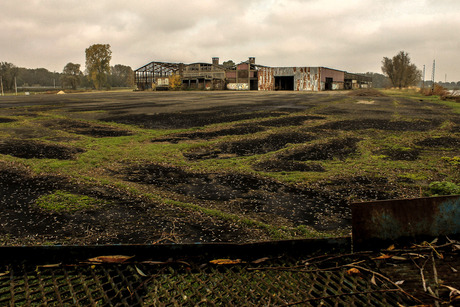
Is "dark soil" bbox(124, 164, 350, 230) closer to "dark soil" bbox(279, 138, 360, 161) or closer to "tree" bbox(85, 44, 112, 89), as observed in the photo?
"dark soil" bbox(279, 138, 360, 161)

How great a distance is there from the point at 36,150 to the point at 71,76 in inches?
3641

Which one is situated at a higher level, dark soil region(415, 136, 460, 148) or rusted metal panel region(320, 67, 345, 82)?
rusted metal panel region(320, 67, 345, 82)

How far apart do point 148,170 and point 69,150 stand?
219 centimetres

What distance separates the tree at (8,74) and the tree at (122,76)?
3160 centimetres

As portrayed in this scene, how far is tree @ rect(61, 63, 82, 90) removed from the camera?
84375 millimetres

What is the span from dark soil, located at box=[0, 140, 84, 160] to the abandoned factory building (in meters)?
47.1

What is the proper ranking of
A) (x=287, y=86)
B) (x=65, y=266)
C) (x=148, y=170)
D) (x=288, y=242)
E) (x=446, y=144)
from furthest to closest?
(x=287, y=86) → (x=446, y=144) → (x=148, y=170) → (x=288, y=242) → (x=65, y=266)

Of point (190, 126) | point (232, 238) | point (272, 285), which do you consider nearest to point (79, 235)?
point (232, 238)

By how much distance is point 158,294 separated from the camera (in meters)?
1.78

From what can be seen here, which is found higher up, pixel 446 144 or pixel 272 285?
pixel 446 144

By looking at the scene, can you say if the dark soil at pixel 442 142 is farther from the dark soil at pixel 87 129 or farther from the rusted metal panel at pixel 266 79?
the rusted metal panel at pixel 266 79

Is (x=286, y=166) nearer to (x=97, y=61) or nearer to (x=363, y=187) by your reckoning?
(x=363, y=187)

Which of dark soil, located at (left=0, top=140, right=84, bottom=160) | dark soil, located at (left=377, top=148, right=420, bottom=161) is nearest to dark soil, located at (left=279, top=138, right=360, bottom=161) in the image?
dark soil, located at (left=377, top=148, right=420, bottom=161)

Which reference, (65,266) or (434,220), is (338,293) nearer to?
(434,220)
